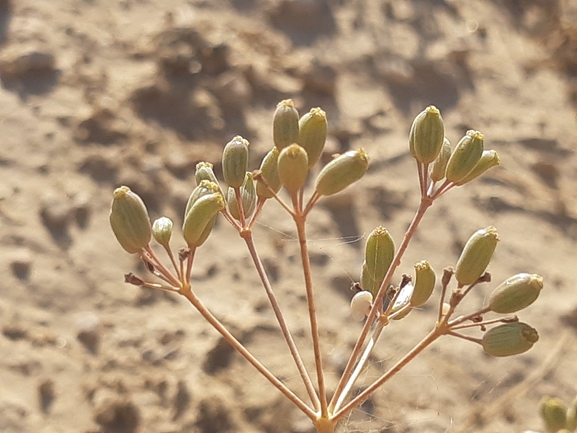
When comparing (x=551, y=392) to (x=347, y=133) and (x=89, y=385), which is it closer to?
(x=347, y=133)

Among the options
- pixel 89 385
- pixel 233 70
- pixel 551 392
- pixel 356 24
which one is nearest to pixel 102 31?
pixel 233 70

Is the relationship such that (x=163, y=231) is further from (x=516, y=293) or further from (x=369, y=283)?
(x=516, y=293)

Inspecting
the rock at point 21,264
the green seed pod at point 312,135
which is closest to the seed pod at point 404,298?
the green seed pod at point 312,135

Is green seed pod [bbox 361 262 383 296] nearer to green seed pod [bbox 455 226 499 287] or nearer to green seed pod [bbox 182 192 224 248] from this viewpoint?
green seed pod [bbox 455 226 499 287]

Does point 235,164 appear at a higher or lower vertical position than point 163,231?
higher

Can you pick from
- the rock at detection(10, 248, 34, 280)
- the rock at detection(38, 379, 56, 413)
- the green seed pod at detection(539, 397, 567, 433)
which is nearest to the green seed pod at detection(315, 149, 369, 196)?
the green seed pod at detection(539, 397, 567, 433)

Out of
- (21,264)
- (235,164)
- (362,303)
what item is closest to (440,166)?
(362,303)
